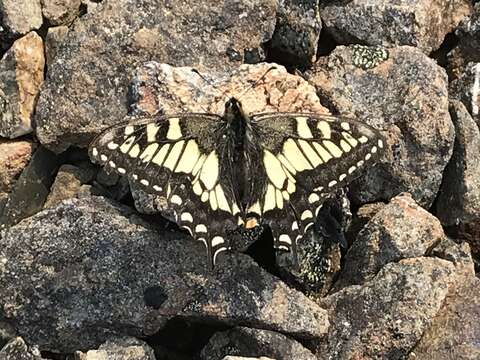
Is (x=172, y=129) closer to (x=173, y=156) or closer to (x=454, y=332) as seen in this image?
(x=173, y=156)

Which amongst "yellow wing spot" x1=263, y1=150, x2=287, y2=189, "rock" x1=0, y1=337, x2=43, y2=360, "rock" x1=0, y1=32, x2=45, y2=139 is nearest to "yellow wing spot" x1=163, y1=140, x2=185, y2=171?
"yellow wing spot" x1=263, y1=150, x2=287, y2=189

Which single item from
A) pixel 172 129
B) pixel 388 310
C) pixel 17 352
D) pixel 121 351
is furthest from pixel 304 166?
pixel 17 352

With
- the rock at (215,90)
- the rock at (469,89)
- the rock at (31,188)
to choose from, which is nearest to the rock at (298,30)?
the rock at (215,90)

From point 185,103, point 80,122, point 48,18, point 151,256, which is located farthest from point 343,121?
point 48,18

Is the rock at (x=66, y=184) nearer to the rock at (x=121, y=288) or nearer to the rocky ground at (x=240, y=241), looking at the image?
the rocky ground at (x=240, y=241)

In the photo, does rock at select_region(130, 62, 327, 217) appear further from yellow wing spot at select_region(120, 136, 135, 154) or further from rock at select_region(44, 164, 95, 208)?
rock at select_region(44, 164, 95, 208)

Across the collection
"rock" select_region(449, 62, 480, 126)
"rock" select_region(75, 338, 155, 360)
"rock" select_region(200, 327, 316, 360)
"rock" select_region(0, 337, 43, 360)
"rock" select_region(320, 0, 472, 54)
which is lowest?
"rock" select_region(0, 337, 43, 360)

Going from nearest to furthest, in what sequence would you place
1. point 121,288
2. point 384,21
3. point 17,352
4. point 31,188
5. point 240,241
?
1. point 17,352
2. point 121,288
3. point 240,241
4. point 31,188
5. point 384,21
